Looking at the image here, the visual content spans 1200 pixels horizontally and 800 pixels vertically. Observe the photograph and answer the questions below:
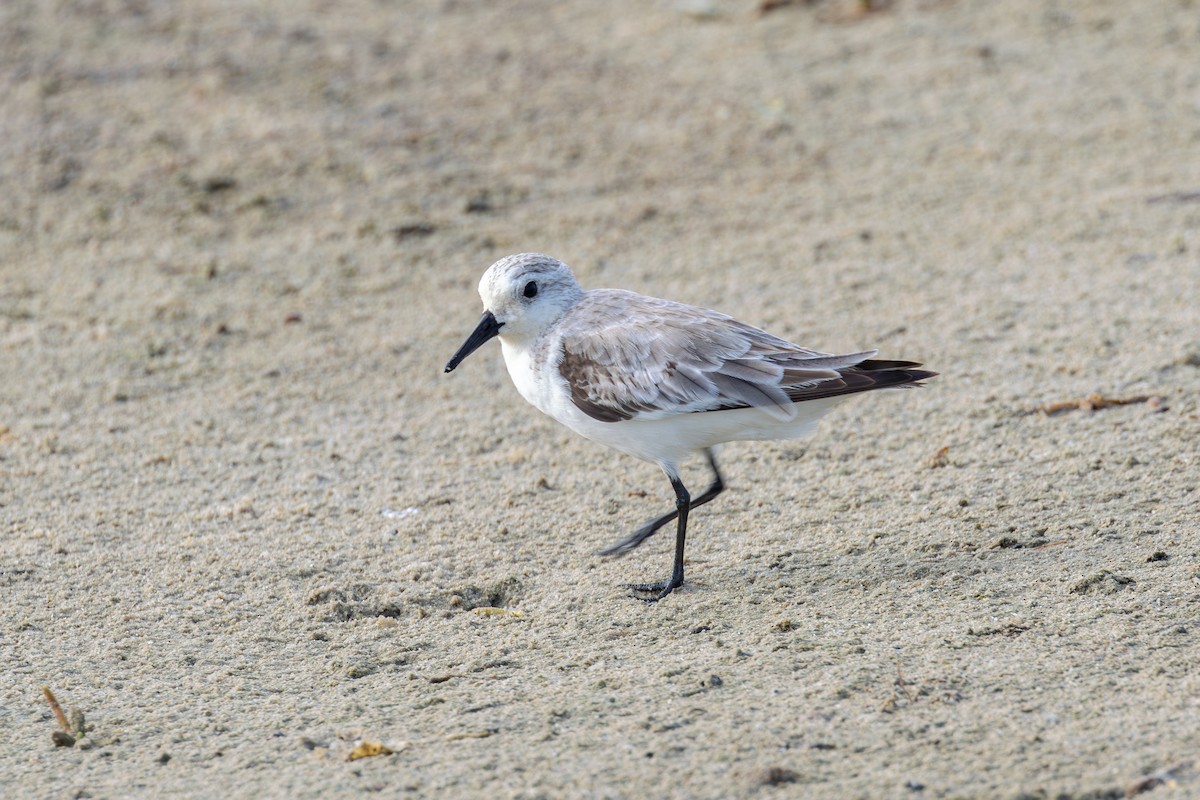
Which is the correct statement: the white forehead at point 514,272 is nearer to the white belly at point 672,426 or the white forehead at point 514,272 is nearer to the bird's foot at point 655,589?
the white belly at point 672,426

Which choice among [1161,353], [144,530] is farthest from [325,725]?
[1161,353]

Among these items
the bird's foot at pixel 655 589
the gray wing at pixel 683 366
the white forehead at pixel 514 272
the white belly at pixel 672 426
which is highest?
the white forehead at pixel 514 272

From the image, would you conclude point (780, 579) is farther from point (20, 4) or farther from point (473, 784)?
point (20, 4)

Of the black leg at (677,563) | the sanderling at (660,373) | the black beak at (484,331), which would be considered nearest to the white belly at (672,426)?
the sanderling at (660,373)

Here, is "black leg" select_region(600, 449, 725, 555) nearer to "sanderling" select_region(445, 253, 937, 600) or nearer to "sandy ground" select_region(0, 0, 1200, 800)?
"sanderling" select_region(445, 253, 937, 600)

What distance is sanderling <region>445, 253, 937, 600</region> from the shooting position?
13.8ft

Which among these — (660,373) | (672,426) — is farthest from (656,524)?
(660,373)

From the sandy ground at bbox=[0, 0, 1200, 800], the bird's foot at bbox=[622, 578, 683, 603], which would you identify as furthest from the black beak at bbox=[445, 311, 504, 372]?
the bird's foot at bbox=[622, 578, 683, 603]

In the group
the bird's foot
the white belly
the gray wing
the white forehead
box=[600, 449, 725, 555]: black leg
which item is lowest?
the bird's foot

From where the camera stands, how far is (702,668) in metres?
3.65

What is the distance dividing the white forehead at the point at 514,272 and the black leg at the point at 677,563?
806mm

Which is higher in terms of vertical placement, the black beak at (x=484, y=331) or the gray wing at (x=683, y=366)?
the black beak at (x=484, y=331)

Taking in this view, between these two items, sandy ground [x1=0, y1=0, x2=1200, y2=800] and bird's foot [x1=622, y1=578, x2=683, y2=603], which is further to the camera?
bird's foot [x1=622, y1=578, x2=683, y2=603]

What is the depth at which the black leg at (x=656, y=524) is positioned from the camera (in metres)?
4.44
